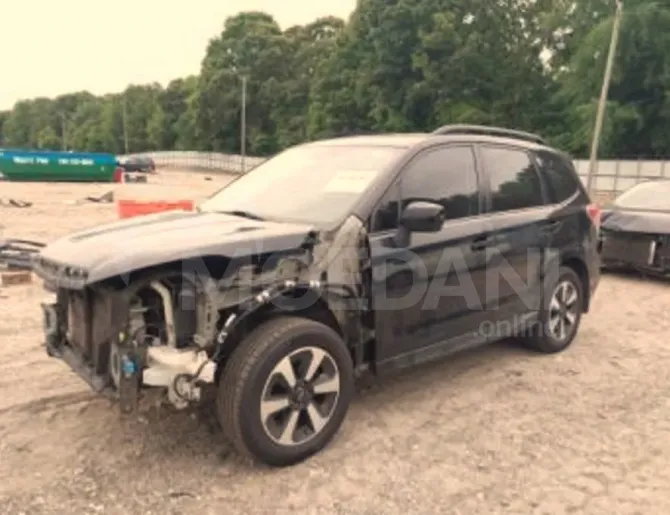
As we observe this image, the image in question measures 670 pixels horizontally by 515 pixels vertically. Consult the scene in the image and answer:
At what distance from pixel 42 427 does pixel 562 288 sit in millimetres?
3930

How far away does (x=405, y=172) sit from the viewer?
3994mm

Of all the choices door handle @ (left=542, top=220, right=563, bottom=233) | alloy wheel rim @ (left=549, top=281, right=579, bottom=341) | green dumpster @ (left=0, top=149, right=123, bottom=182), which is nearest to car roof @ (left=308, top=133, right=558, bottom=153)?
door handle @ (left=542, top=220, right=563, bottom=233)

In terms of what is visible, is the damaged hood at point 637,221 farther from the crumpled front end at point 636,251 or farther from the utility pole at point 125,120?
the utility pole at point 125,120

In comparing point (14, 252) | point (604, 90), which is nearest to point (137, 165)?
point (604, 90)

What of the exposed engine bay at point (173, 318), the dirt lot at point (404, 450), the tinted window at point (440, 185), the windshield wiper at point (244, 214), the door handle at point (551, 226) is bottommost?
the dirt lot at point (404, 450)

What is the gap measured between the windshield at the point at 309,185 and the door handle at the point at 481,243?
819 millimetres

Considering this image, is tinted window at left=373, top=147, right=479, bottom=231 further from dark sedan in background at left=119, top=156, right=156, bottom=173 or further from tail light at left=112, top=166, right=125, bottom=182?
dark sedan in background at left=119, top=156, right=156, bottom=173

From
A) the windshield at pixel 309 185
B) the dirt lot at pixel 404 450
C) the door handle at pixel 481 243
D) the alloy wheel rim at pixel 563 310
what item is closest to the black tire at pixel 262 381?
the dirt lot at pixel 404 450

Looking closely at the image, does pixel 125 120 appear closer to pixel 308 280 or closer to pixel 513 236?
pixel 513 236

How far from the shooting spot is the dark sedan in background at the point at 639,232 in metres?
8.17

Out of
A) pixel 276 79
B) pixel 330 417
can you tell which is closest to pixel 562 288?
pixel 330 417

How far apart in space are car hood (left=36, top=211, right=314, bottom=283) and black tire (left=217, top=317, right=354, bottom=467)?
0.43 metres

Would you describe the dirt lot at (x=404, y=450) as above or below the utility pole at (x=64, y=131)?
below

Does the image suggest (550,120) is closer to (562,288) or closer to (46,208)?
(46,208)
